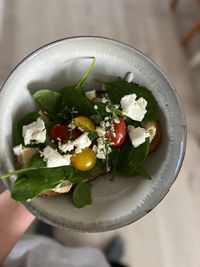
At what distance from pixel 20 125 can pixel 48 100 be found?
0.22 feet

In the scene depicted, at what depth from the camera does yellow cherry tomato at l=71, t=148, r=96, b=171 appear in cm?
68

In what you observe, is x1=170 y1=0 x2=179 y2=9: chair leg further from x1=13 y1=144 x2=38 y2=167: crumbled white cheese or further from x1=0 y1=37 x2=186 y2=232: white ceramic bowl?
x1=13 y1=144 x2=38 y2=167: crumbled white cheese

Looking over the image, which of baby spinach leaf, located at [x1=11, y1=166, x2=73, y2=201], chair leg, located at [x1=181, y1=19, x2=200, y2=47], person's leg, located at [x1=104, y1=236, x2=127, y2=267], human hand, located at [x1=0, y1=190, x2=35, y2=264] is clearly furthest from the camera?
chair leg, located at [x1=181, y1=19, x2=200, y2=47]

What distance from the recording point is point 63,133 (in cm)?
68

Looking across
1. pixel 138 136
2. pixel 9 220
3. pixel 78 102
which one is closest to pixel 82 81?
pixel 78 102

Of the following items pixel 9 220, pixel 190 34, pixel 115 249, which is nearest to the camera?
pixel 9 220

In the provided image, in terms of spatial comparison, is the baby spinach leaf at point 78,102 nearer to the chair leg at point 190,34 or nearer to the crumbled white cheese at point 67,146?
the crumbled white cheese at point 67,146

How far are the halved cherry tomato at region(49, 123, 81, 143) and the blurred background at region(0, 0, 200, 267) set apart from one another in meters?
0.58

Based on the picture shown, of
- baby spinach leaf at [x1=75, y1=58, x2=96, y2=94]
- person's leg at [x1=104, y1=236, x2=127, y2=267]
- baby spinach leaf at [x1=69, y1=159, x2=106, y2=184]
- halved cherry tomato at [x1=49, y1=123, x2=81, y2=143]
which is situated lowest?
person's leg at [x1=104, y1=236, x2=127, y2=267]

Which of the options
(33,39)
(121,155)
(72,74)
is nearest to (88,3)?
(33,39)

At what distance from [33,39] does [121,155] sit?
74cm

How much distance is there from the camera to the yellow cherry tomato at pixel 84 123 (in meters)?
0.69

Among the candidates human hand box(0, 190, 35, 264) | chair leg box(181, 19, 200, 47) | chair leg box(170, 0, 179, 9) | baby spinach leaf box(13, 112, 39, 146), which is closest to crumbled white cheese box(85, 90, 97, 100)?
baby spinach leaf box(13, 112, 39, 146)

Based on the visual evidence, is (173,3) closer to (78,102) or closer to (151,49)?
(151,49)
